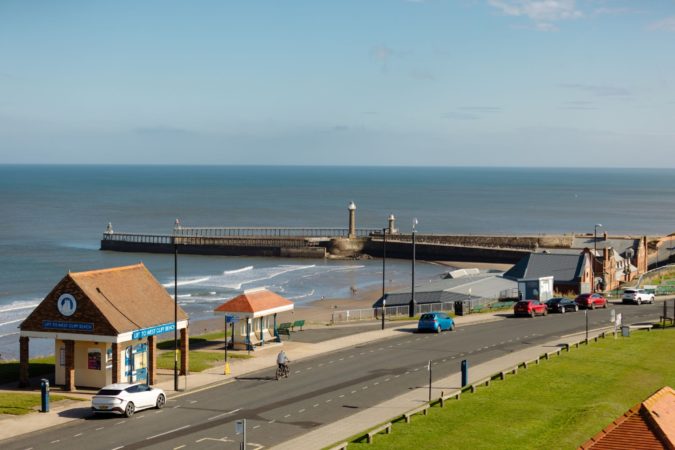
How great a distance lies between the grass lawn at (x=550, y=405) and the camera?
1123 inches

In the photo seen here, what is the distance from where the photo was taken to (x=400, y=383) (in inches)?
1527

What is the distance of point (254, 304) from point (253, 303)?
8 cm

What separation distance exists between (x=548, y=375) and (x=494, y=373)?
2.44 metres

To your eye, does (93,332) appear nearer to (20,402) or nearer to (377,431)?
(20,402)

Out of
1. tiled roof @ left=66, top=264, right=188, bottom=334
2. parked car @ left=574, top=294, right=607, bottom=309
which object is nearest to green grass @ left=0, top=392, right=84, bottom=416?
tiled roof @ left=66, top=264, right=188, bottom=334

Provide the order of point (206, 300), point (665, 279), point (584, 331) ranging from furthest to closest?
point (665, 279), point (206, 300), point (584, 331)

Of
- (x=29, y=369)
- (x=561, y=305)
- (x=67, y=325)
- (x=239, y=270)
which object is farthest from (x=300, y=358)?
(x=239, y=270)

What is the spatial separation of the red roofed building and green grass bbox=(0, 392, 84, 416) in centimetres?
2171

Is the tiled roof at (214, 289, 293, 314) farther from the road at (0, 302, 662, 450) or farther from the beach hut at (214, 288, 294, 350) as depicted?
the road at (0, 302, 662, 450)

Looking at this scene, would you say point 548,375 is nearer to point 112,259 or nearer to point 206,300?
point 206,300

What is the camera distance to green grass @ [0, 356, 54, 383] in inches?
1531

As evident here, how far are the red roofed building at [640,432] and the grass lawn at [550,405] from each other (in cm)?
913

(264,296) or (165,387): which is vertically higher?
(264,296)

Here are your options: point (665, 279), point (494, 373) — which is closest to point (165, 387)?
point (494, 373)
